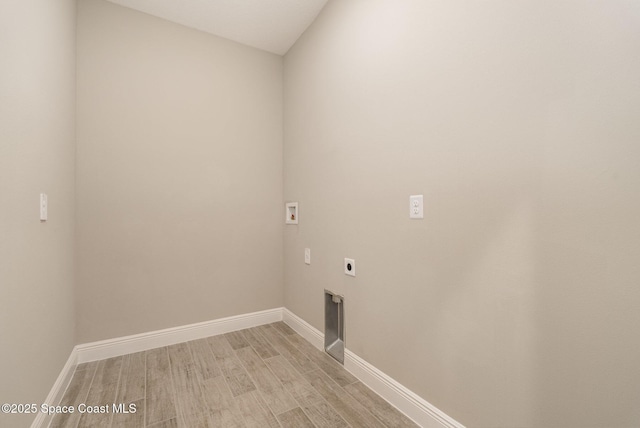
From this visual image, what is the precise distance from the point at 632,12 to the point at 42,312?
104 inches

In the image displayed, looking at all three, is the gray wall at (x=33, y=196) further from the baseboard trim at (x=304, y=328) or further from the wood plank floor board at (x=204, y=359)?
the baseboard trim at (x=304, y=328)

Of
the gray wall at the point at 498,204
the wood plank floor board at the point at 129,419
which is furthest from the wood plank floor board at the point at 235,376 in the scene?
the gray wall at the point at 498,204

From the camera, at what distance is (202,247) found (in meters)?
2.46

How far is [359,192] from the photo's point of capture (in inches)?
71.4

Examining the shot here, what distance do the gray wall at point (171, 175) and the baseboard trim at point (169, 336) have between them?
5cm

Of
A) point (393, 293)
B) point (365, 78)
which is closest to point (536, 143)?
point (393, 293)

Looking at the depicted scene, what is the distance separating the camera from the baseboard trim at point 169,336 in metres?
2.05

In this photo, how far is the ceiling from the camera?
2.14 meters

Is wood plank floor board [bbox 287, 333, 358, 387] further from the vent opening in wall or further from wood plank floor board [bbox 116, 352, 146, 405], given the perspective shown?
wood plank floor board [bbox 116, 352, 146, 405]

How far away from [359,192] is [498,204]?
2.81 ft

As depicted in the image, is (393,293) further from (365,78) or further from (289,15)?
(289,15)

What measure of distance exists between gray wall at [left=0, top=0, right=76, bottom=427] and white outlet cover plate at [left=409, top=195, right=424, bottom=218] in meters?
1.74

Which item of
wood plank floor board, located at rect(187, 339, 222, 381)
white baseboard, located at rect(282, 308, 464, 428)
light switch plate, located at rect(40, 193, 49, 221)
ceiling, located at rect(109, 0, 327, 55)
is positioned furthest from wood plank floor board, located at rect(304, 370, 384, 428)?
ceiling, located at rect(109, 0, 327, 55)

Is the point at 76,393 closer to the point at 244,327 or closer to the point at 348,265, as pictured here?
the point at 244,327
